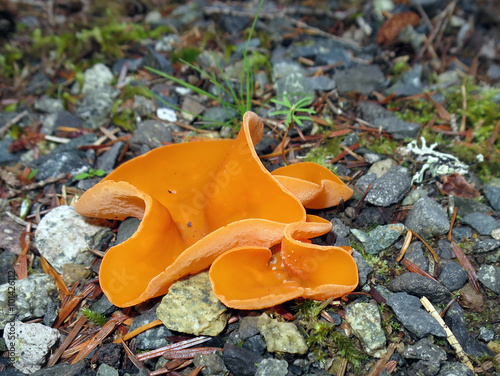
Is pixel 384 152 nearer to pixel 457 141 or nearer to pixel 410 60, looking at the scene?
pixel 457 141

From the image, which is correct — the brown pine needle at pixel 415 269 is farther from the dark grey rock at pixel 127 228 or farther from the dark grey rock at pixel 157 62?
the dark grey rock at pixel 157 62

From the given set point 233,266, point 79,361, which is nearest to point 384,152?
point 233,266

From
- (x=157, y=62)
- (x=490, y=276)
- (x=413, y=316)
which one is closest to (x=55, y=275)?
(x=413, y=316)

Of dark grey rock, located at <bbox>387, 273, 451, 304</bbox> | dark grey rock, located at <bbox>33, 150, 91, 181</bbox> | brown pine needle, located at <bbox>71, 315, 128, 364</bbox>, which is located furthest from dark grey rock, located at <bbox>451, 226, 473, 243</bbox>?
dark grey rock, located at <bbox>33, 150, 91, 181</bbox>

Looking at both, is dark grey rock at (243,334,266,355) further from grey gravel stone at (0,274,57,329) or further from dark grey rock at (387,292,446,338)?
grey gravel stone at (0,274,57,329)

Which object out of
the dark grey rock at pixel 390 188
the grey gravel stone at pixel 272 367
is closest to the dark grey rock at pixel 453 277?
the dark grey rock at pixel 390 188
